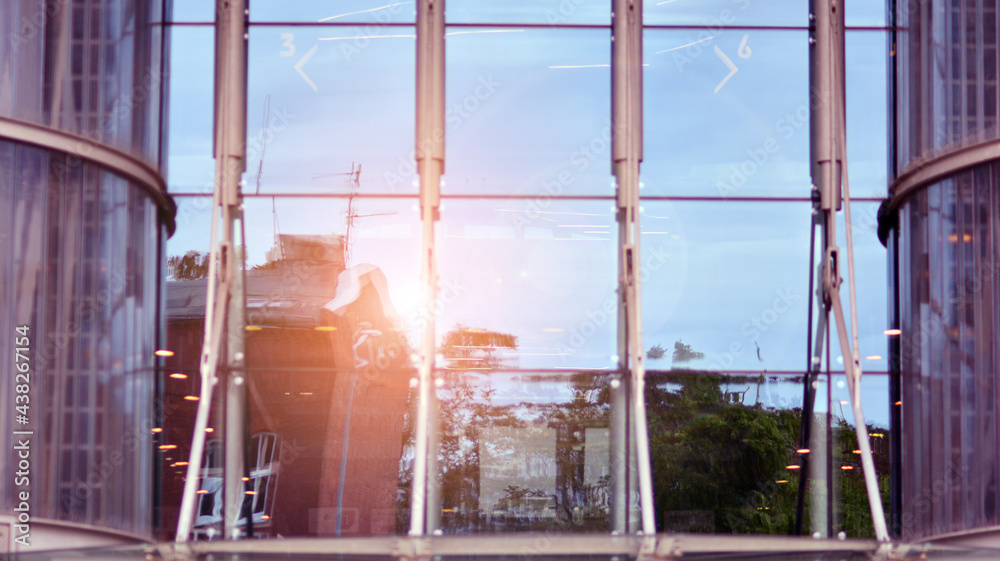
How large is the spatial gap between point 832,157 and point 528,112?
78.9 inches

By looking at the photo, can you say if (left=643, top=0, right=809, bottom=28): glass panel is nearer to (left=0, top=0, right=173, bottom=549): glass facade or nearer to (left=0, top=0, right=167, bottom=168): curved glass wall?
(left=0, top=0, right=167, bottom=168): curved glass wall

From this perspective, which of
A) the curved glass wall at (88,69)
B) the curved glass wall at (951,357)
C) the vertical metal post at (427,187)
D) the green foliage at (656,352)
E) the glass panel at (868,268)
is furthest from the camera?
the glass panel at (868,268)

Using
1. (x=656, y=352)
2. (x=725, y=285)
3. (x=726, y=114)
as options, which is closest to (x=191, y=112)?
(x=656, y=352)

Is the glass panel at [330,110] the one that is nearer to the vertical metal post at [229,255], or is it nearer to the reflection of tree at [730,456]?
the vertical metal post at [229,255]

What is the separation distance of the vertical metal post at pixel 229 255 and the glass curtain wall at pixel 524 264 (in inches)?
3.9

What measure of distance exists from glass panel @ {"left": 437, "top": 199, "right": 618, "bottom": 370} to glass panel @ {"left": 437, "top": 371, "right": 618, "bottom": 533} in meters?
0.14

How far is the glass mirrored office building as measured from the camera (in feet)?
24.6

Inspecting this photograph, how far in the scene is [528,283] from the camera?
788cm

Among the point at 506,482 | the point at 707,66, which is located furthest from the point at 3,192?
the point at 707,66

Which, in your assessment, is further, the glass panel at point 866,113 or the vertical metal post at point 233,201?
the glass panel at point 866,113

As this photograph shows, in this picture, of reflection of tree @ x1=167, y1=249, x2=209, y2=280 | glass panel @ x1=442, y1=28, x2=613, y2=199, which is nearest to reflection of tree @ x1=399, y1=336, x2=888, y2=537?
glass panel @ x1=442, y1=28, x2=613, y2=199

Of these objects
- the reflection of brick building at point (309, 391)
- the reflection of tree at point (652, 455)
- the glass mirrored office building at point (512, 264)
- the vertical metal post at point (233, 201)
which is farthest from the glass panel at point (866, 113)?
the vertical metal post at point (233, 201)

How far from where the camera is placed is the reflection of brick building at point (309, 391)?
303 inches

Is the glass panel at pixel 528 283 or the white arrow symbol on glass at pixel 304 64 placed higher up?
the white arrow symbol on glass at pixel 304 64
